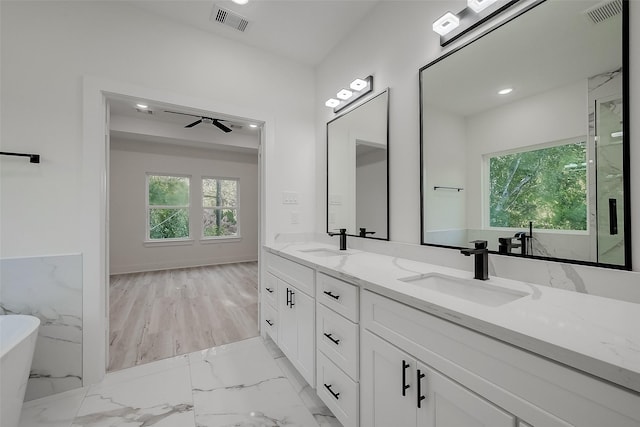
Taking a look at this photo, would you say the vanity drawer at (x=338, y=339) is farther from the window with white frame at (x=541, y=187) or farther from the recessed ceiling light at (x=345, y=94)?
the recessed ceiling light at (x=345, y=94)

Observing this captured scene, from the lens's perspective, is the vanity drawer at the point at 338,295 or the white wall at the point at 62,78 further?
the white wall at the point at 62,78

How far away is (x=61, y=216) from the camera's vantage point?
5.71 feet

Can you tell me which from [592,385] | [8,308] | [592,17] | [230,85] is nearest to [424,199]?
[592,17]

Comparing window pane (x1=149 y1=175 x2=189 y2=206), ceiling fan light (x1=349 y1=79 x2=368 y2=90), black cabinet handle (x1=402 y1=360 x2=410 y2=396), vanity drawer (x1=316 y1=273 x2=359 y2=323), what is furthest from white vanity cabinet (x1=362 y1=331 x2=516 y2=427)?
window pane (x1=149 y1=175 x2=189 y2=206)

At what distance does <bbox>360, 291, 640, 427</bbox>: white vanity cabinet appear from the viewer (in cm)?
57

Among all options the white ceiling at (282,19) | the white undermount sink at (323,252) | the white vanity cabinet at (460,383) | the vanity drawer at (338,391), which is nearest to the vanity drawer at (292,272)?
the white undermount sink at (323,252)

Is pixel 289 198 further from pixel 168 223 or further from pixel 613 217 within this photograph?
pixel 168 223

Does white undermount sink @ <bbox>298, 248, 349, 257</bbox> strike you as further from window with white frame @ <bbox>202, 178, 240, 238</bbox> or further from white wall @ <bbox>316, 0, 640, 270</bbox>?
window with white frame @ <bbox>202, 178, 240, 238</bbox>

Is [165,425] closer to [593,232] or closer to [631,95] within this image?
[593,232]

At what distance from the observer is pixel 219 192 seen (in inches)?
238

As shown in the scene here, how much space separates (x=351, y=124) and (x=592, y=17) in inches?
59.1

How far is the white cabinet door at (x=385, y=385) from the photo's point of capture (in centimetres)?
97

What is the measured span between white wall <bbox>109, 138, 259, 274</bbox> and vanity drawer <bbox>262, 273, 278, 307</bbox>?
3974 millimetres

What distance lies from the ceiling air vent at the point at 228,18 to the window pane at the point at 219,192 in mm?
4180
